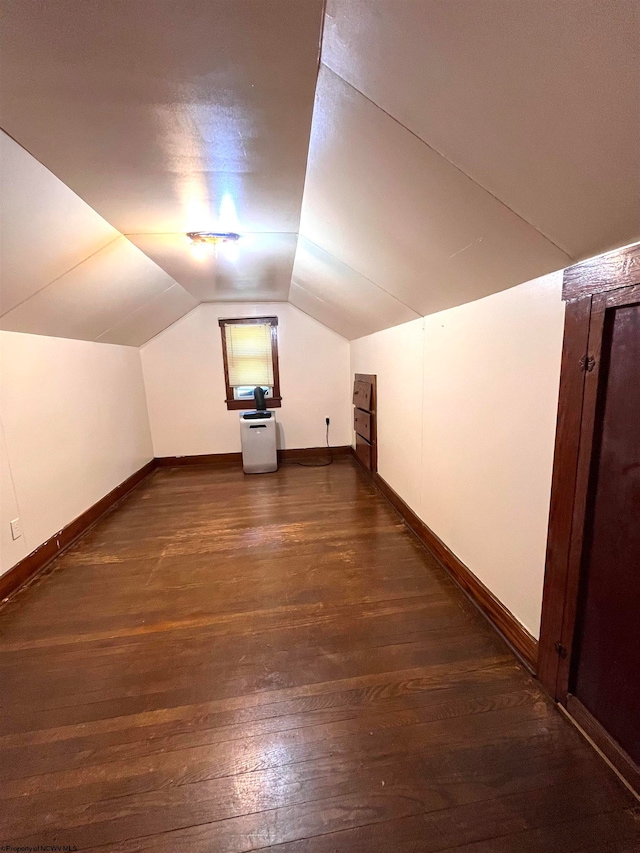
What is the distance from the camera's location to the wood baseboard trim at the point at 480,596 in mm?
1524

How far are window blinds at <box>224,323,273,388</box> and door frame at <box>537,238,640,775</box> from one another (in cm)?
372

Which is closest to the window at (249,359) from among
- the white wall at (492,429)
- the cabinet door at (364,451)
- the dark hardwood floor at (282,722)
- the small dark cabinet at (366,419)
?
the small dark cabinet at (366,419)

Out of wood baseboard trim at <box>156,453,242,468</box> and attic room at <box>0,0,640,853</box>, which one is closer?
attic room at <box>0,0,640,853</box>

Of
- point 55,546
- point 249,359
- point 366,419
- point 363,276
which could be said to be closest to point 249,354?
point 249,359

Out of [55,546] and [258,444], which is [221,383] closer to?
[258,444]

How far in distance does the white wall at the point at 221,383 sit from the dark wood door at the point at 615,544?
12.2 feet

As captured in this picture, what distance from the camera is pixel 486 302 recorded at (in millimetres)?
1711

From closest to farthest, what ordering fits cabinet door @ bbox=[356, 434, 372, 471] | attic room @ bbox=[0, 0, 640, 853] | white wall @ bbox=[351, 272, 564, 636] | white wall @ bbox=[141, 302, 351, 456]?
attic room @ bbox=[0, 0, 640, 853] → white wall @ bbox=[351, 272, 564, 636] → cabinet door @ bbox=[356, 434, 372, 471] → white wall @ bbox=[141, 302, 351, 456]

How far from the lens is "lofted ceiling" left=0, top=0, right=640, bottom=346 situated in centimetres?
72

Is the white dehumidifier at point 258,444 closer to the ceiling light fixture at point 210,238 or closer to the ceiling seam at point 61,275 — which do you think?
the ceiling light fixture at point 210,238

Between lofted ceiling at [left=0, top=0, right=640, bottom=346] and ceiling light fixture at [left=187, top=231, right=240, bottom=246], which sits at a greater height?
ceiling light fixture at [left=187, top=231, right=240, bottom=246]

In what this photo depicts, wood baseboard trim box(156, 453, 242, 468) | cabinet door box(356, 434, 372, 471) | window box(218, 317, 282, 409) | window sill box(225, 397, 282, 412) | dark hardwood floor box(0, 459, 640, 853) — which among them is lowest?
dark hardwood floor box(0, 459, 640, 853)

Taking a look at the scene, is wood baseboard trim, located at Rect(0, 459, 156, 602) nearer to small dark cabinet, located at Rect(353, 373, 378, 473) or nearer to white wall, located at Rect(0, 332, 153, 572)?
white wall, located at Rect(0, 332, 153, 572)

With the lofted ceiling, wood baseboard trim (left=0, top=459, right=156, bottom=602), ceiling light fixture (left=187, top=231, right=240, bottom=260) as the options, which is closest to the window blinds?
wood baseboard trim (left=0, top=459, right=156, bottom=602)
